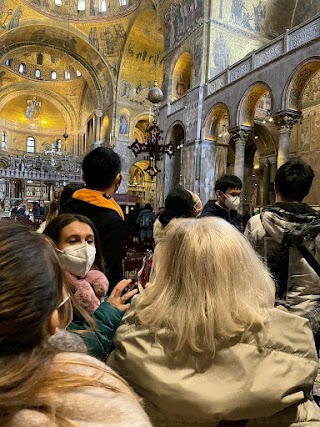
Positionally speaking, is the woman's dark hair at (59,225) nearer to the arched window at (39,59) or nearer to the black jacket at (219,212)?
the black jacket at (219,212)

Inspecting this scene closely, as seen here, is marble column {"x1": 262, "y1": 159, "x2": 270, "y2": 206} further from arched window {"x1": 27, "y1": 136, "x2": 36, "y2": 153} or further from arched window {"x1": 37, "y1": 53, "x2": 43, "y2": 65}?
arched window {"x1": 27, "y1": 136, "x2": 36, "y2": 153}

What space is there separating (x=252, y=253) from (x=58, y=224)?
1246 mm

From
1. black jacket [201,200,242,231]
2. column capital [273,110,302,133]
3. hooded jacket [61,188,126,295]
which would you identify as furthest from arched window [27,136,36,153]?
hooded jacket [61,188,126,295]

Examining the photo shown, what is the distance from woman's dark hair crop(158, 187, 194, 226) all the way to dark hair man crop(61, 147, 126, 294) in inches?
19.7

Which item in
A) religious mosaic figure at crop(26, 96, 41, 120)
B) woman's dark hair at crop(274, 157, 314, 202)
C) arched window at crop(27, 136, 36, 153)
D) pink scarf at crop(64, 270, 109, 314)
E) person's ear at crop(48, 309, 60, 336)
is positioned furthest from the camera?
arched window at crop(27, 136, 36, 153)

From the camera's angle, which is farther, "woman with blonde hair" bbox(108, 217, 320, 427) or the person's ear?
"woman with blonde hair" bbox(108, 217, 320, 427)

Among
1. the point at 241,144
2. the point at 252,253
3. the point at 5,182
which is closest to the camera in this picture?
the point at 252,253

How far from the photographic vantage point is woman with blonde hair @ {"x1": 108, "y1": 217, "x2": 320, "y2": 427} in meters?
1.00

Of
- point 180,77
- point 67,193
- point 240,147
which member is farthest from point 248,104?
point 67,193

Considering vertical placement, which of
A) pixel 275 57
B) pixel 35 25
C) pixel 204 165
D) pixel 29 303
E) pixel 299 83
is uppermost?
pixel 35 25

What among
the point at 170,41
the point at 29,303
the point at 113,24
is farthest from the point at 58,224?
the point at 113,24

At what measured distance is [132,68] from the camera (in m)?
26.4

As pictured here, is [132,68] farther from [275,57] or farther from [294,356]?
[294,356]

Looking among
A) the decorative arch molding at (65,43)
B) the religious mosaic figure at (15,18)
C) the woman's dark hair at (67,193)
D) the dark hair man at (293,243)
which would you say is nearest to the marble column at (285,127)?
the woman's dark hair at (67,193)
